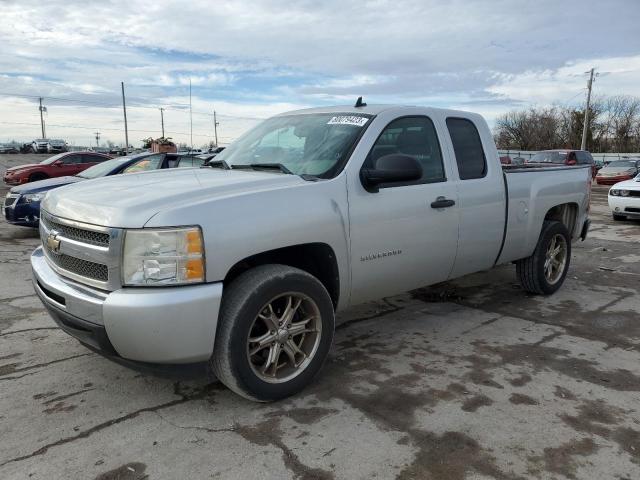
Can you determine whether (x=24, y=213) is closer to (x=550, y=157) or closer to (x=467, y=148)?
(x=467, y=148)

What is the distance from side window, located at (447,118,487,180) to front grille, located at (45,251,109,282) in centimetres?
291

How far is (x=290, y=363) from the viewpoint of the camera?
342cm

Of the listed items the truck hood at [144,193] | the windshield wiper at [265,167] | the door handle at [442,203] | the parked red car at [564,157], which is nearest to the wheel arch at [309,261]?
the truck hood at [144,193]

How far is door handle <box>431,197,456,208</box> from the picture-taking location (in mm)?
4099

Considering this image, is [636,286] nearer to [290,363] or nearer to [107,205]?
[290,363]

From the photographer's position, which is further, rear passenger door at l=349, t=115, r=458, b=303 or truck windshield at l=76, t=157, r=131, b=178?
truck windshield at l=76, t=157, r=131, b=178

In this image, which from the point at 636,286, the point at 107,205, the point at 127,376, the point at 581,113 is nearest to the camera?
the point at 107,205

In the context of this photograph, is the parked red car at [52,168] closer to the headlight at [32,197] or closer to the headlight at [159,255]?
the headlight at [32,197]

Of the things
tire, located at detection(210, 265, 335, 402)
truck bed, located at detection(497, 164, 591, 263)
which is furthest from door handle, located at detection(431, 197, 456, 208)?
tire, located at detection(210, 265, 335, 402)

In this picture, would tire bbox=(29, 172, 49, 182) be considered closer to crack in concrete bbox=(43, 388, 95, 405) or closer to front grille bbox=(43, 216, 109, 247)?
front grille bbox=(43, 216, 109, 247)

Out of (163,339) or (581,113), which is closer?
(163,339)

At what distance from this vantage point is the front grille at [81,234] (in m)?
2.90

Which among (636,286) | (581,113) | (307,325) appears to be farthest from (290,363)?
(581,113)

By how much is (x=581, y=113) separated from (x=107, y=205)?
8033cm
